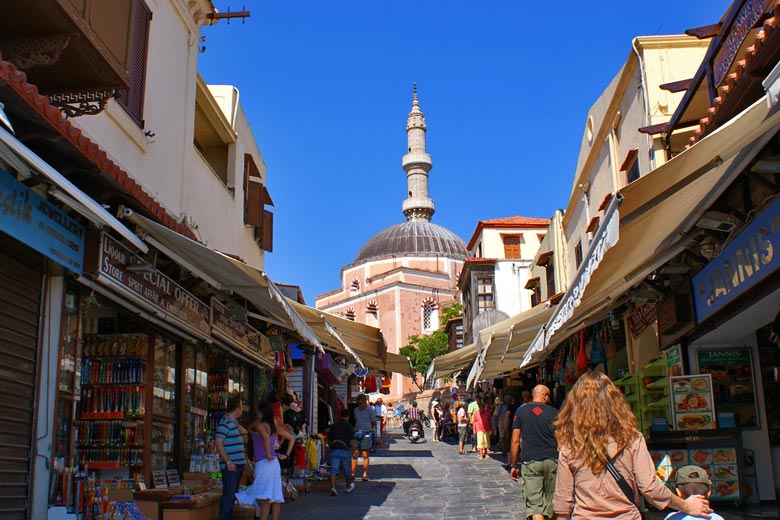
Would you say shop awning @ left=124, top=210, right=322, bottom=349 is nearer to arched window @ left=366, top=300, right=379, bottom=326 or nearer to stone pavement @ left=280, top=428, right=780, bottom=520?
stone pavement @ left=280, top=428, right=780, bottom=520

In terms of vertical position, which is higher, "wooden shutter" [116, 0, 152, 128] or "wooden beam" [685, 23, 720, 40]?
"wooden beam" [685, 23, 720, 40]

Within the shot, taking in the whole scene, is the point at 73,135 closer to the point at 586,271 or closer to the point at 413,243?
the point at 586,271

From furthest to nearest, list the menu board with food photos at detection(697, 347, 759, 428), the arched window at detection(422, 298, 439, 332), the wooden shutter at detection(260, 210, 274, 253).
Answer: the arched window at detection(422, 298, 439, 332) → the wooden shutter at detection(260, 210, 274, 253) → the menu board with food photos at detection(697, 347, 759, 428)

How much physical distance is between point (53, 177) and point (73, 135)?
0.60 metres

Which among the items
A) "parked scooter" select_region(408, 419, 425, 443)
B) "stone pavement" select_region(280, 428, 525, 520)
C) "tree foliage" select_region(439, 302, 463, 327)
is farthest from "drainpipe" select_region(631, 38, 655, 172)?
"tree foliage" select_region(439, 302, 463, 327)

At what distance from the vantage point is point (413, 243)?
77.2m

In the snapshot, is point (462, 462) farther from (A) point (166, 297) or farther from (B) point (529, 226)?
(B) point (529, 226)

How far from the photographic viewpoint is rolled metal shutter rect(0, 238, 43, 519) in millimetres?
5934

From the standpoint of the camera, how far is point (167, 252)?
7.79 metres

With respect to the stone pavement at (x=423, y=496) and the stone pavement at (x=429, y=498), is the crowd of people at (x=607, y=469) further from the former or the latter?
the stone pavement at (x=423, y=496)

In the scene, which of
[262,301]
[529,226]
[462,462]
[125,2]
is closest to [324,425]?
[462,462]

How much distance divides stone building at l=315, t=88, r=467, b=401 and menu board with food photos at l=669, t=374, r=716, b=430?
185ft

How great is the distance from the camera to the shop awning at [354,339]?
12673 mm

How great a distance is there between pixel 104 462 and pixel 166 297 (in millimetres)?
1722
